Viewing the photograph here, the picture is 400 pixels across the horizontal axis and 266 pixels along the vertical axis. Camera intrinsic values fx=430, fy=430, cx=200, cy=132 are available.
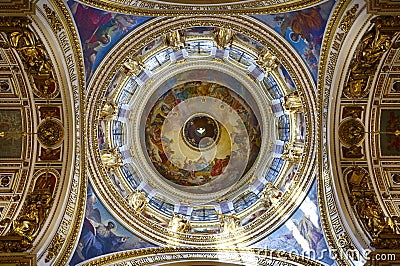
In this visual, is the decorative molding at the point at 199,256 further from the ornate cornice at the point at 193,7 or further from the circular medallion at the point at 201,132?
the ornate cornice at the point at 193,7

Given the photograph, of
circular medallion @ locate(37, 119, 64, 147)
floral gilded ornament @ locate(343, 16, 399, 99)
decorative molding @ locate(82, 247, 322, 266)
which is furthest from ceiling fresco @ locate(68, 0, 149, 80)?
floral gilded ornament @ locate(343, 16, 399, 99)

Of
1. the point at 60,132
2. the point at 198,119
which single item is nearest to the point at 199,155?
the point at 198,119

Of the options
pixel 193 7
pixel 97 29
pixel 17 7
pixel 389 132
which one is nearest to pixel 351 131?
pixel 389 132

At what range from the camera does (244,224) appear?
19.3m

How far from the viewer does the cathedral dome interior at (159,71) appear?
1455 cm

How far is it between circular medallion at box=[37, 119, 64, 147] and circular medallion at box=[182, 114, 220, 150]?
8.84 metres

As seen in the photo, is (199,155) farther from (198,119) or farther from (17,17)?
(17,17)

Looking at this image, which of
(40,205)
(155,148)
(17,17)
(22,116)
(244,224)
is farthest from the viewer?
(155,148)

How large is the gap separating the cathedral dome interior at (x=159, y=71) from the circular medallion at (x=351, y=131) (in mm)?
47

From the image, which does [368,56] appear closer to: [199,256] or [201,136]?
[199,256]

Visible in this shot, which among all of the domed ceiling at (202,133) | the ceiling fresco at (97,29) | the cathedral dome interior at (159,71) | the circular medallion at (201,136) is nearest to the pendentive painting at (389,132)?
the cathedral dome interior at (159,71)

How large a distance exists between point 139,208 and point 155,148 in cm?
481

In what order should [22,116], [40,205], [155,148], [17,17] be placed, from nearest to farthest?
[17,17]
[40,205]
[22,116]
[155,148]

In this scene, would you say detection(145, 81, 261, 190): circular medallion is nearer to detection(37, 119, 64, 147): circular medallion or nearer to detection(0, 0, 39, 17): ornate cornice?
detection(37, 119, 64, 147): circular medallion
